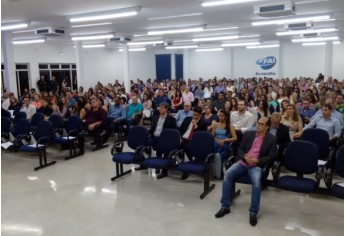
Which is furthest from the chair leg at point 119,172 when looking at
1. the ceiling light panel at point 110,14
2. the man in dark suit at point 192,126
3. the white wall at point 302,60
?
the white wall at point 302,60

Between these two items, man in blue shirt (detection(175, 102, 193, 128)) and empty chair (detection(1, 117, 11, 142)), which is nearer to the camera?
man in blue shirt (detection(175, 102, 193, 128))

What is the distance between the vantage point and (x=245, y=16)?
9.01m

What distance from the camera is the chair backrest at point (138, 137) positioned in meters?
5.26

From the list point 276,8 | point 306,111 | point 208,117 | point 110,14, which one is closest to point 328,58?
point 306,111

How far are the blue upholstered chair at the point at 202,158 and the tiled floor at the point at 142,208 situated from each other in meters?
0.28

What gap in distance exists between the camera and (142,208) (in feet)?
13.6

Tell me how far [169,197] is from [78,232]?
1379 mm

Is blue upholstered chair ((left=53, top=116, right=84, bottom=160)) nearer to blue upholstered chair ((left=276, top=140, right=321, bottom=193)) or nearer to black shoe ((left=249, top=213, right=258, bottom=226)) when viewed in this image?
black shoe ((left=249, top=213, right=258, bottom=226))

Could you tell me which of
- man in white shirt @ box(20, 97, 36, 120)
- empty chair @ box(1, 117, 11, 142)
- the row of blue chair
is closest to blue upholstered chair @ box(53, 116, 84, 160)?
empty chair @ box(1, 117, 11, 142)

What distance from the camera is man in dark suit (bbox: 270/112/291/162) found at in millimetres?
4672

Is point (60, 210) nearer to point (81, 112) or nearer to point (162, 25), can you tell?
point (81, 112)

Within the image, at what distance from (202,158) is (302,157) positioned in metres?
1.39

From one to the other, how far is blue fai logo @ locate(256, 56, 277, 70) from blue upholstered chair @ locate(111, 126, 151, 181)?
1740 centimetres

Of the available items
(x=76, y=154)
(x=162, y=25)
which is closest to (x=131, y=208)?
(x=76, y=154)
